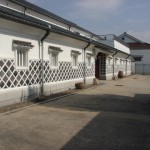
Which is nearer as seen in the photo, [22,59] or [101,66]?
[22,59]

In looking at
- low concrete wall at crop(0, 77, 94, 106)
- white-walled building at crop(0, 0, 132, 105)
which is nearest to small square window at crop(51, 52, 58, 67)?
white-walled building at crop(0, 0, 132, 105)

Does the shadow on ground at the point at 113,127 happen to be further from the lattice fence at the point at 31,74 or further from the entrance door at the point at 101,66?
the entrance door at the point at 101,66

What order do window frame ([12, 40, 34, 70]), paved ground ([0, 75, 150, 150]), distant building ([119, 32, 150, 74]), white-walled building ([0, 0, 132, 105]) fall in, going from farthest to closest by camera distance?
distant building ([119, 32, 150, 74])
window frame ([12, 40, 34, 70])
white-walled building ([0, 0, 132, 105])
paved ground ([0, 75, 150, 150])

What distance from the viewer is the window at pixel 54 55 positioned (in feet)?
47.5

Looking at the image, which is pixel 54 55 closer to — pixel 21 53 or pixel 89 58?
pixel 21 53

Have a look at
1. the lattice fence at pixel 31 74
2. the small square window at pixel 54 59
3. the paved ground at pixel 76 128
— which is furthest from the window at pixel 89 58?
the paved ground at pixel 76 128

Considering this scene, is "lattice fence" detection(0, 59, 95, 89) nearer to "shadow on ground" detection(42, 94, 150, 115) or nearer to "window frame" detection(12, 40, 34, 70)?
"window frame" detection(12, 40, 34, 70)

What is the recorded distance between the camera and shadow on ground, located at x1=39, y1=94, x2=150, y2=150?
20.5ft

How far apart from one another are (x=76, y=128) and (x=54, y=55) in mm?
8045

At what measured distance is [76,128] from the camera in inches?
301

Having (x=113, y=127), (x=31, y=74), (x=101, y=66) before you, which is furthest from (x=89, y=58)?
(x=113, y=127)

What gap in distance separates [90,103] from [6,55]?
3.81 meters

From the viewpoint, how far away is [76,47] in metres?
18.4

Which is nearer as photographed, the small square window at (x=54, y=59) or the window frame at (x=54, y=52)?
the window frame at (x=54, y=52)
